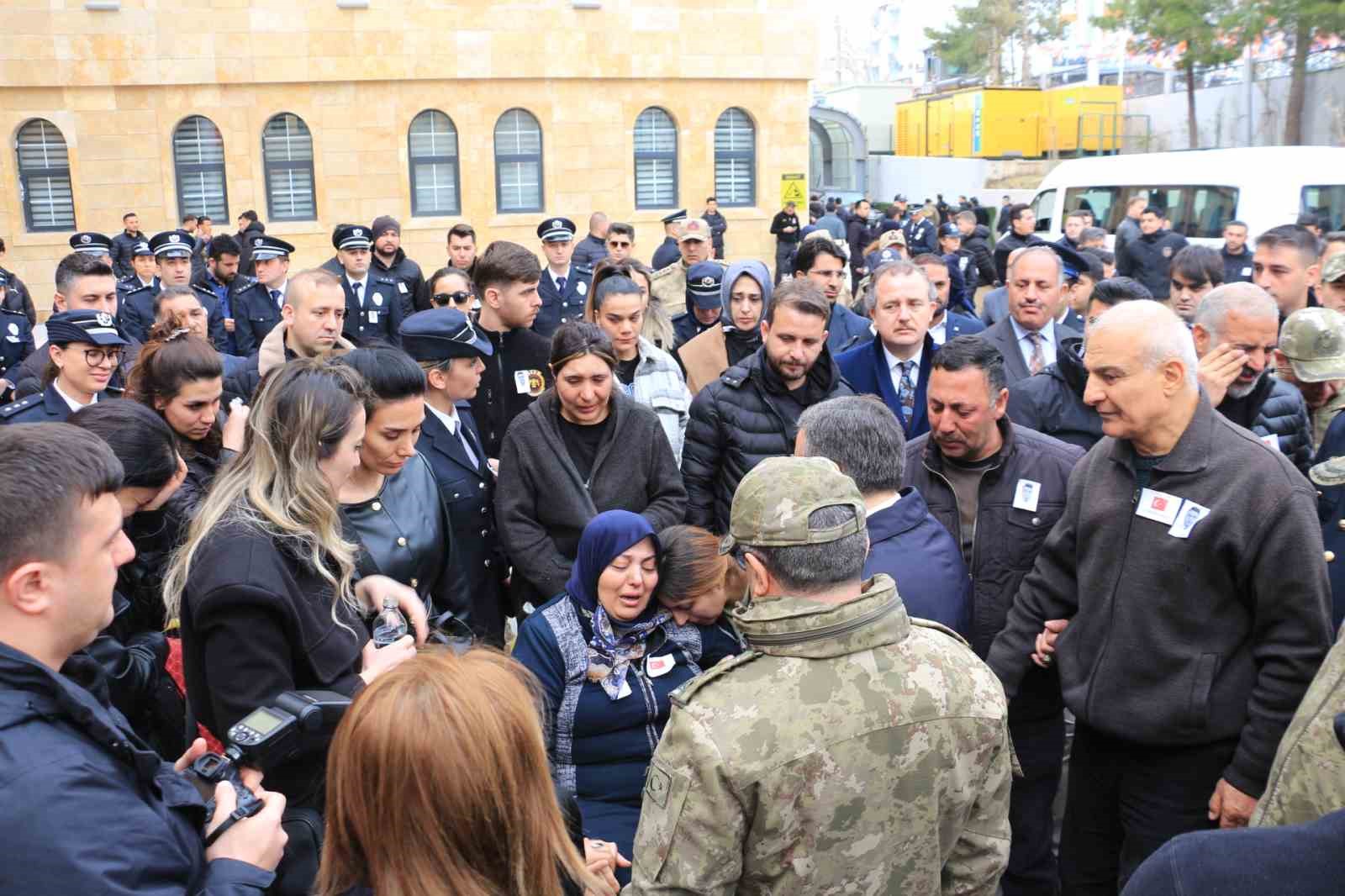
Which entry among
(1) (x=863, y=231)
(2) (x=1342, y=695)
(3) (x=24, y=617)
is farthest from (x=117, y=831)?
(1) (x=863, y=231)

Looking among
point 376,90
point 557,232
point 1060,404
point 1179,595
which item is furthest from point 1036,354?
point 376,90

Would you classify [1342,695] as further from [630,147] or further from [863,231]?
[630,147]

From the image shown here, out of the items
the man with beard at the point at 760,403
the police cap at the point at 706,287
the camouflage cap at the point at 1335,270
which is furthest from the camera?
the police cap at the point at 706,287

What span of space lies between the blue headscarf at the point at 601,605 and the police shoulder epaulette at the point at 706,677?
1.18m

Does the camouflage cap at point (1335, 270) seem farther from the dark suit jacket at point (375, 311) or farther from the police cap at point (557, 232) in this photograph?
the dark suit jacket at point (375, 311)

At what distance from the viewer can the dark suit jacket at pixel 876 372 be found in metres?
5.38

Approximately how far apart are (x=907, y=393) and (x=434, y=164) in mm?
15724

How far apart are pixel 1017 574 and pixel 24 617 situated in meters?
2.94

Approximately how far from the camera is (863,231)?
61.7ft

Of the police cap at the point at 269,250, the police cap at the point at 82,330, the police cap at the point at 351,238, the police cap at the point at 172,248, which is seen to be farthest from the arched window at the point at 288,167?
the police cap at the point at 82,330

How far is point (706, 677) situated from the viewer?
224cm

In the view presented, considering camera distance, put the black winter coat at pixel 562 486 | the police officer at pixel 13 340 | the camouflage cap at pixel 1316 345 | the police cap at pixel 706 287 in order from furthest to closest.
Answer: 1. the police officer at pixel 13 340
2. the police cap at pixel 706 287
3. the black winter coat at pixel 562 486
4. the camouflage cap at pixel 1316 345

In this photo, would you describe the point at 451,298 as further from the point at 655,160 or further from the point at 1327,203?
the point at 655,160

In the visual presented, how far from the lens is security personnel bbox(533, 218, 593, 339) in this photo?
388 inches
